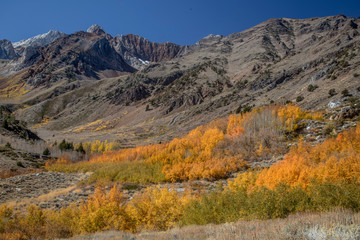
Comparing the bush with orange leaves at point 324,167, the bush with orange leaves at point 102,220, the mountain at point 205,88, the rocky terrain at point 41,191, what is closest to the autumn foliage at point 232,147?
the bush with orange leaves at point 324,167

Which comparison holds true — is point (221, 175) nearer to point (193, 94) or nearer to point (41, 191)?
point (41, 191)

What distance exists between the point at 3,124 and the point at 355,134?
74702 millimetres

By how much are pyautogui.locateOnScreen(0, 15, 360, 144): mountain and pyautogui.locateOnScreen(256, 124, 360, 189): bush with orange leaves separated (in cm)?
1426

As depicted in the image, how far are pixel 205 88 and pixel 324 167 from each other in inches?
3487

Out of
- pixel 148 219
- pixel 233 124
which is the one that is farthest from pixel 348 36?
pixel 148 219

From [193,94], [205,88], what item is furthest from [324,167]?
[205,88]

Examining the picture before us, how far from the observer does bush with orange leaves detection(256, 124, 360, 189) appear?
11.1 m

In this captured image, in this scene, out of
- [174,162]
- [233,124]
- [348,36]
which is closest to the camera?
[174,162]

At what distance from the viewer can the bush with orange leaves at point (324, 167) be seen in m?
11.1

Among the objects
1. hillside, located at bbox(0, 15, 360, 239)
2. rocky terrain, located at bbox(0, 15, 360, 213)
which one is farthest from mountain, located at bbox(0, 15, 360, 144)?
hillside, located at bbox(0, 15, 360, 239)

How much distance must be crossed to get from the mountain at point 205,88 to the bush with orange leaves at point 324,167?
1426 cm

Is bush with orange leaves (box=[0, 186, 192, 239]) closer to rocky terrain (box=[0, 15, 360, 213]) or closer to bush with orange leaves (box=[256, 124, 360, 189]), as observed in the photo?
bush with orange leaves (box=[256, 124, 360, 189])

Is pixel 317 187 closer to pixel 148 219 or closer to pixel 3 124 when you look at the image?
pixel 148 219

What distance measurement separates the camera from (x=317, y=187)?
8711mm
